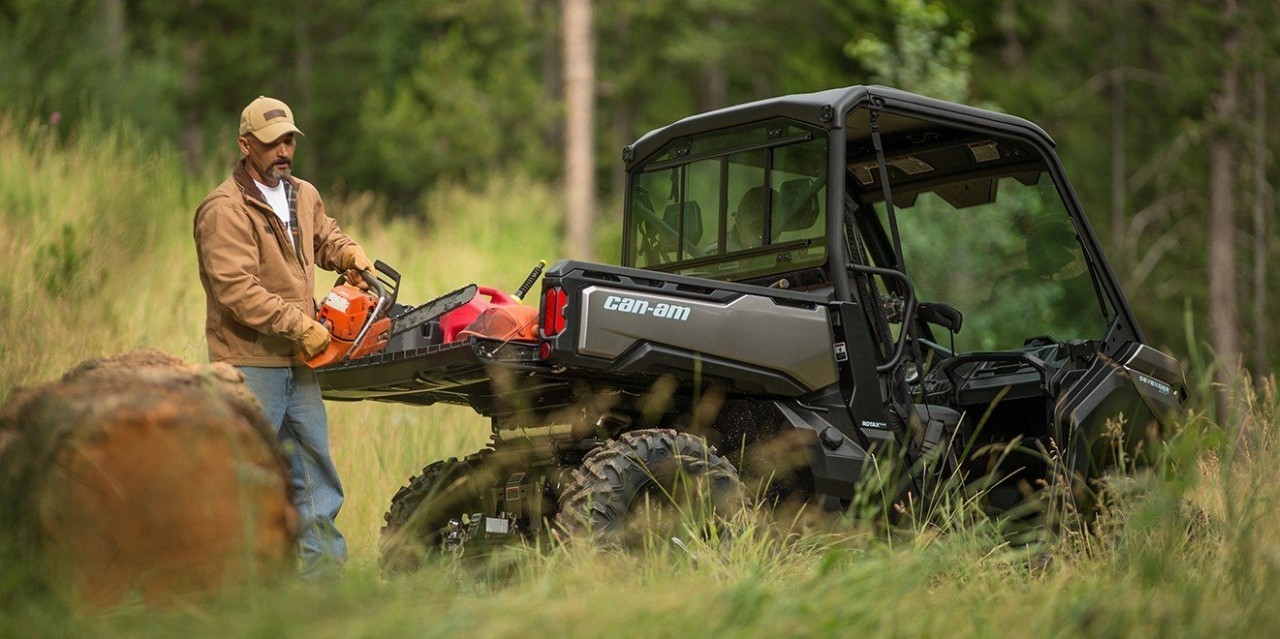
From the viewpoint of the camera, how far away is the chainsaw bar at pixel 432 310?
5.32m

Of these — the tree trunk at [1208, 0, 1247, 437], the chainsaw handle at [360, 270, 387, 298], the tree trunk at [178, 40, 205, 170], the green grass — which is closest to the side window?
the green grass

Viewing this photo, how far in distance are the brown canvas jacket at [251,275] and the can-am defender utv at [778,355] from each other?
32 cm

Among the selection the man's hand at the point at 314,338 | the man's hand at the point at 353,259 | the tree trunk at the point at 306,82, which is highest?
the tree trunk at the point at 306,82

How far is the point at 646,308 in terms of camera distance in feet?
17.3

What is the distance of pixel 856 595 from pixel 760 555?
43.9 inches

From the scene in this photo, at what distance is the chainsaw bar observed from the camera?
532 centimetres

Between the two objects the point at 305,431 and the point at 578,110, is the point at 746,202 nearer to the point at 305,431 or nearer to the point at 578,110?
the point at 305,431

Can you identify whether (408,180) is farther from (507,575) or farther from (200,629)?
(200,629)

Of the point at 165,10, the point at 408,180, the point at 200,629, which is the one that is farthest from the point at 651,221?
the point at 408,180

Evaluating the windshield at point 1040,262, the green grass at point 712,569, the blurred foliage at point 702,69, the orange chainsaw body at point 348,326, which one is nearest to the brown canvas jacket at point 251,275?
the orange chainsaw body at point 348,326

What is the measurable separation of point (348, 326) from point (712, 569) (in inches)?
67.1

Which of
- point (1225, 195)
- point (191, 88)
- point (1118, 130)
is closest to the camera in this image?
point (1225, 195)

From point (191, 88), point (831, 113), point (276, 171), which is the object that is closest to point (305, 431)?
point (276, 171)

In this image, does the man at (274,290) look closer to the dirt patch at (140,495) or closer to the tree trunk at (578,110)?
the dirt patch at (140,495)
